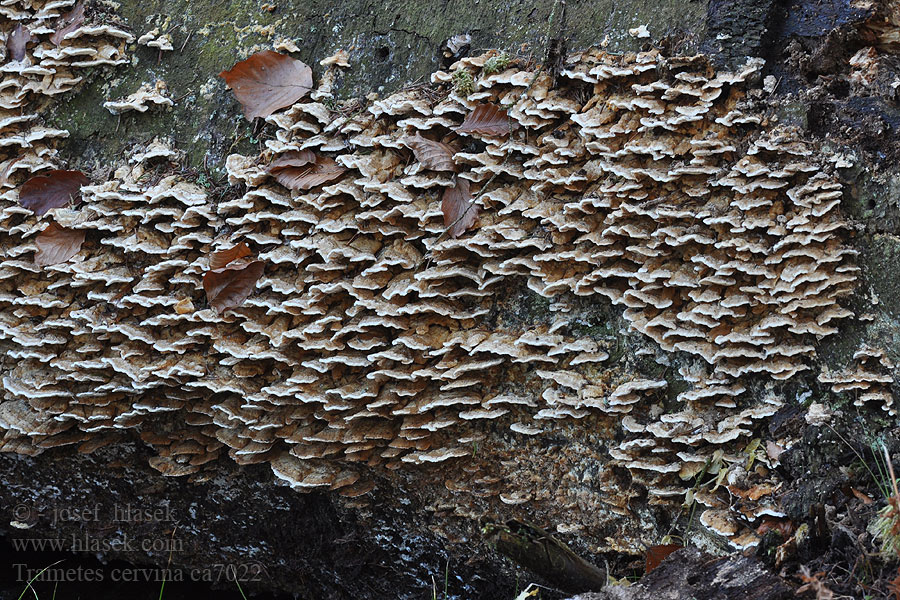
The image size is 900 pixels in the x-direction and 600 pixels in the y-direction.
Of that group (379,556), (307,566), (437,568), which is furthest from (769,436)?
(307,566)

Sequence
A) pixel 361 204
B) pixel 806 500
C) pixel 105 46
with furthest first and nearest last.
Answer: pixel 105 46
pixel 361 204
pixel 806 500

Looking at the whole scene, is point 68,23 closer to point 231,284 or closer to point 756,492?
point 231,284

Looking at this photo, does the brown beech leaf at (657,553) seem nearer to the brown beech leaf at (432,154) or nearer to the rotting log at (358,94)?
the rotting log at (358,94)

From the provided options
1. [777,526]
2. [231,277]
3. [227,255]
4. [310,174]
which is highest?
[310,174]

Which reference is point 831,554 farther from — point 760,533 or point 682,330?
point 682,330

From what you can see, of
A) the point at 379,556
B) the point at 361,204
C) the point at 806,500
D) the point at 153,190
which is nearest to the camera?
the point at 806,500

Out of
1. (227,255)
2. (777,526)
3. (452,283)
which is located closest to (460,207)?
(452,283)

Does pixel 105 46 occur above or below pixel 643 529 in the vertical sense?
above

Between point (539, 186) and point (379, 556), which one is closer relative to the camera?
point (539, 186)
